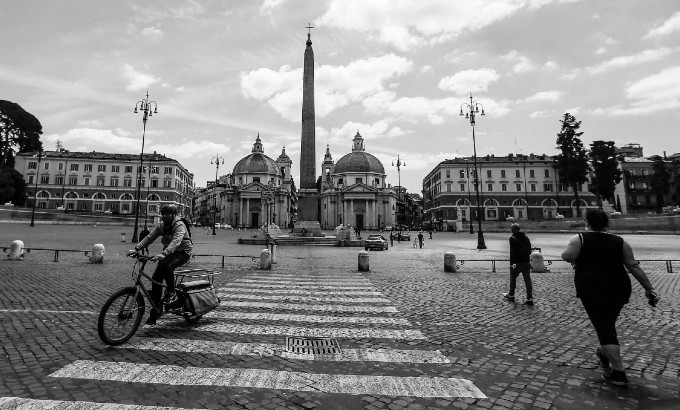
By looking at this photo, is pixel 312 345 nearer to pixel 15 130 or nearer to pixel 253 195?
pixel 15 130

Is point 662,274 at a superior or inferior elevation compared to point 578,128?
inferior

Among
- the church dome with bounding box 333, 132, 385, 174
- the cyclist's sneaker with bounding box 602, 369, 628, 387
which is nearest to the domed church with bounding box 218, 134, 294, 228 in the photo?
the church dome with bounding box 333, 132, 385, 174

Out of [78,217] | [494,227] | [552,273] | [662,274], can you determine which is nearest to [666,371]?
[552,273]

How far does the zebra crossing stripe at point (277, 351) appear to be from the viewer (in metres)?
4.50

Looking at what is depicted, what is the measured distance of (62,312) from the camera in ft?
21.1

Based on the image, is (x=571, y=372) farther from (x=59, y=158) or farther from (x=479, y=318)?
(x=59, y=158)

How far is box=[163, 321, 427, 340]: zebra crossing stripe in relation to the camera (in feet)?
18.1

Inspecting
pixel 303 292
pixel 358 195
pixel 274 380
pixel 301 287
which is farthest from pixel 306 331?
pixel 358 195

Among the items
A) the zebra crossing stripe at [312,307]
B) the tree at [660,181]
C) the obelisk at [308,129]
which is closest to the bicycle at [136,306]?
the zebra crossing stripe at [312,307]

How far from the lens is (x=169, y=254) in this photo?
5340mm

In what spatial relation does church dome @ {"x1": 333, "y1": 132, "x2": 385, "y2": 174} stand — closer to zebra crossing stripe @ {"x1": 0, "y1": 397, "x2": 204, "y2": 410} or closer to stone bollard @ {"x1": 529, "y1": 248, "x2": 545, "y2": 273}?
stone bollard @ {"x1": 529, "y1": 248, "x2": 545, "y2": 273}

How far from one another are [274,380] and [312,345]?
1.24 meters

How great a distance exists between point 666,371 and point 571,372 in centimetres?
107

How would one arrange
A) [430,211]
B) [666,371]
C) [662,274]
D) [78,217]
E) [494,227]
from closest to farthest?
[666,371] < [662,274] < [78,217] < [494,227] < [430,211]
